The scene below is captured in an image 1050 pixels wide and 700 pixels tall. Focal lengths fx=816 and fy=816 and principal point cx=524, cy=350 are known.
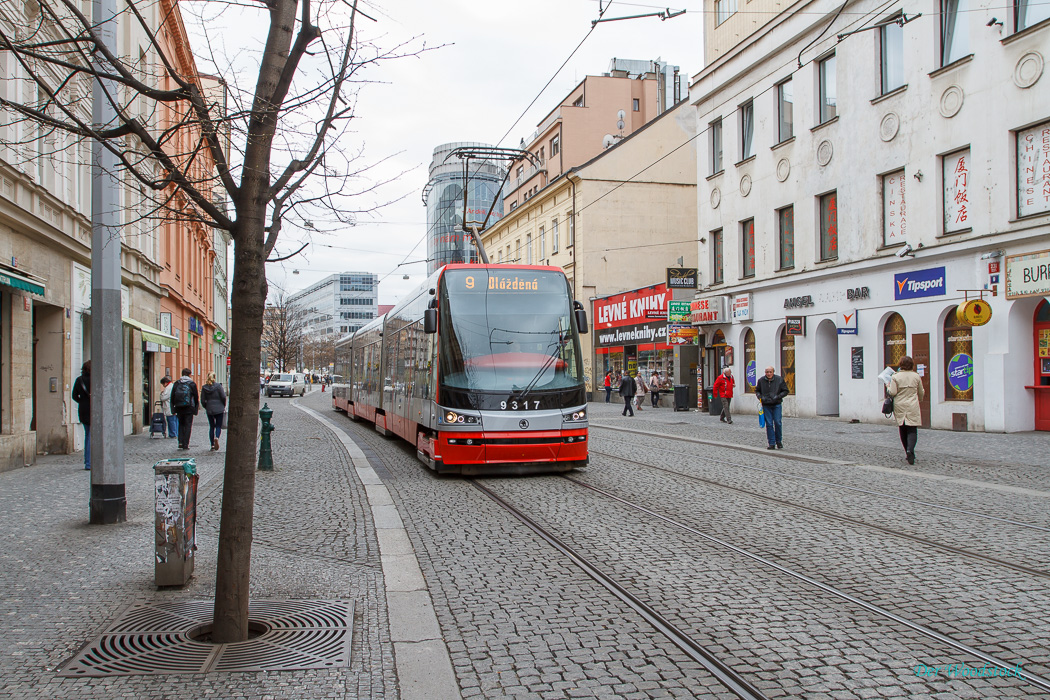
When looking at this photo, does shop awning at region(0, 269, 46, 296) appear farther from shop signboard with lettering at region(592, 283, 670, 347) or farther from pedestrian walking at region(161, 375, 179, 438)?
shop signboard with lettering at region(592, 283, 670, 347)

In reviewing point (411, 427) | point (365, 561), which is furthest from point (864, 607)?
point (411, 427)

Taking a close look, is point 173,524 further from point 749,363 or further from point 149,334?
point 749,363

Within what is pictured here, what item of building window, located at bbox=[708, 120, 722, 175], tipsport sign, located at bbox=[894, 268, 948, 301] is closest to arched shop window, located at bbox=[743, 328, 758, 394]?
building window, located at bbox=[708, 120, 722, 175]

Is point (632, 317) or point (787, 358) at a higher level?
point (632, 317)

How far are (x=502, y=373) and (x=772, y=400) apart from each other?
6415 mm

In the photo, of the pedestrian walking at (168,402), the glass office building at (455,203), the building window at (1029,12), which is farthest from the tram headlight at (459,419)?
the glass office building at (455,203)

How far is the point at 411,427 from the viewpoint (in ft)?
45.8

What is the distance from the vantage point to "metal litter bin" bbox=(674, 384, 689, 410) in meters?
29.5

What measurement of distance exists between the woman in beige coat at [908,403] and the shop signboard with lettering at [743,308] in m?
13.7

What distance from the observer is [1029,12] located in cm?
1684

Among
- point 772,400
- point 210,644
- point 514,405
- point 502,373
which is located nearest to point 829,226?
point 772,400

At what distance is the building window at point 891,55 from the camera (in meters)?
20.6

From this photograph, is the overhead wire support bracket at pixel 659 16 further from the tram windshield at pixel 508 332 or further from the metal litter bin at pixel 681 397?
the metal litter bin at pixel 681 397

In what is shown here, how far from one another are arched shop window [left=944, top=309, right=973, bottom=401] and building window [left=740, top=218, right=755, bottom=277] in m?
8.72
